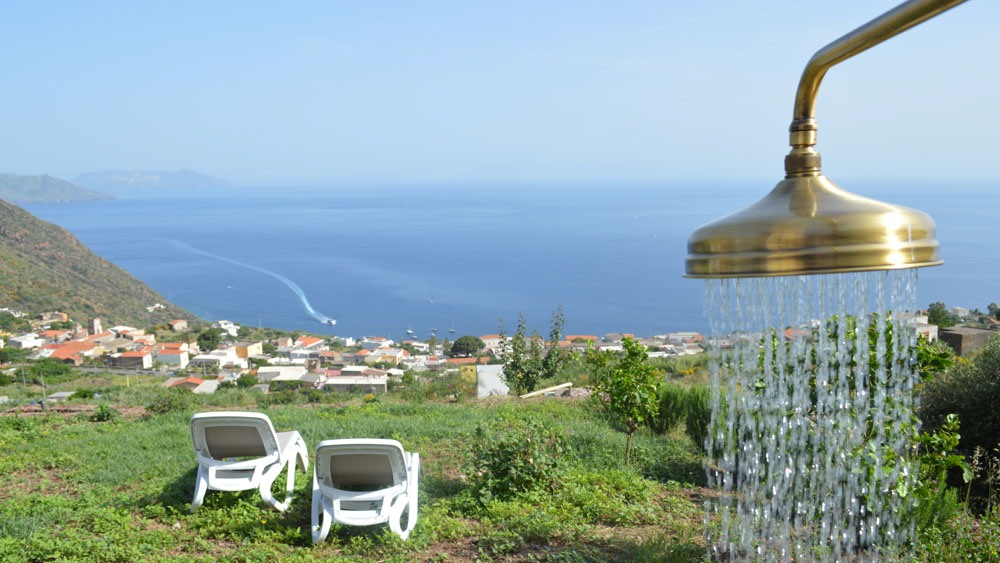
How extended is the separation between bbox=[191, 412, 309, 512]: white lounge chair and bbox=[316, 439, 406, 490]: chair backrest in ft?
2.18

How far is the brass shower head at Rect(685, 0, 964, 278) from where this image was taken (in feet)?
3.15

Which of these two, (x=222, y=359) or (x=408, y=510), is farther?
(x=222, y=359)

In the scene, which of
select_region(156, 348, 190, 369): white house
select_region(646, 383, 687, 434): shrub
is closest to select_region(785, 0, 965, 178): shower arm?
select_region(646, 383, 687, 434): shrub

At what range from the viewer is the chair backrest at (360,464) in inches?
190

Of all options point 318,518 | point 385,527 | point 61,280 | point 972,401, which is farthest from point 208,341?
point 972,401

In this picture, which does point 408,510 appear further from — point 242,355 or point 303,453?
point 242,355

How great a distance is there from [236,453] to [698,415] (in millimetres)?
4431

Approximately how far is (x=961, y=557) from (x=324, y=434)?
5.60 m

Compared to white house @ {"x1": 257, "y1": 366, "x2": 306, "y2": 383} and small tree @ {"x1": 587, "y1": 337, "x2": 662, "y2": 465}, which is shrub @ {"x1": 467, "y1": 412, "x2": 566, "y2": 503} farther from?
white house @ {"x1": 257, "y1": 366, "x2": 306, "y2": 383}

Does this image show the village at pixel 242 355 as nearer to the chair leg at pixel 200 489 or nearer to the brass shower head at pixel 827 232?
the chair leg at pixel 200 489

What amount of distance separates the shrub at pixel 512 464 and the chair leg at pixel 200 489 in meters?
2.02

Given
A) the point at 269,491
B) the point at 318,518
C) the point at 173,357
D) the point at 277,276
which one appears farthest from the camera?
the point at 277,276

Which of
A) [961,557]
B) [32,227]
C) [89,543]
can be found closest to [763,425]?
[961,557]

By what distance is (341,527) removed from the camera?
5.17 m
